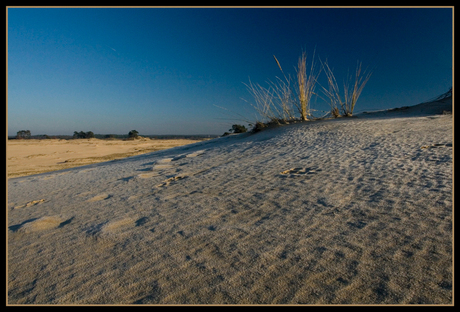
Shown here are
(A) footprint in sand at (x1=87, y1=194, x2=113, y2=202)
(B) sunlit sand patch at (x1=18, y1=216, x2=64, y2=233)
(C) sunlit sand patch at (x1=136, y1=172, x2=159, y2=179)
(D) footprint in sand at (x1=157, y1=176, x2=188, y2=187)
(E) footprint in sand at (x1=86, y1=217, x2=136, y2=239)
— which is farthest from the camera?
(C) sunlit sand patch at (x1=136, y1=172, x2=159, y2=179)

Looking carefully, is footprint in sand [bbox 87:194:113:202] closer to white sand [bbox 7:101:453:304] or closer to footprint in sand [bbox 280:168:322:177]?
white sand [bbox 7:101:453:304]

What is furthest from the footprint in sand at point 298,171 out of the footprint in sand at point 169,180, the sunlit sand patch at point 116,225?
the sunlit sand patch at point 116,225

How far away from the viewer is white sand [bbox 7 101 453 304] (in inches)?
42.4

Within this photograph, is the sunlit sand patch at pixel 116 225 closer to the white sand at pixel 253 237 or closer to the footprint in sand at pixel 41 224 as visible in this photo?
the white sand at pixel 253 237

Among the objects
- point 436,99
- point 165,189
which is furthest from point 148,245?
point 436,99

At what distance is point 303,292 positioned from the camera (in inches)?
40.6

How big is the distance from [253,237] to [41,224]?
5.39ft

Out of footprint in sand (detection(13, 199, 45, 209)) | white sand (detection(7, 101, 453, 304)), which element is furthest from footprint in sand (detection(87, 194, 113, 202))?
footprint in sand (detection(13, 199, 45, 209))

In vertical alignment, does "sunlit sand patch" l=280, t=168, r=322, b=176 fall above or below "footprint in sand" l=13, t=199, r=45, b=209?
above

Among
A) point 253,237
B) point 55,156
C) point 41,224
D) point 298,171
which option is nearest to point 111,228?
point 41,224

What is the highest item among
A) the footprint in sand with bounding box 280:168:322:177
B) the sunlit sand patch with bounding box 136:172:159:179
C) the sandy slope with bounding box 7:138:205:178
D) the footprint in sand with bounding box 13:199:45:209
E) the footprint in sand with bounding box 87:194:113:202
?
the footprint in sand with bounding box 280:168:322:177

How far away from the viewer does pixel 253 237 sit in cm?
149

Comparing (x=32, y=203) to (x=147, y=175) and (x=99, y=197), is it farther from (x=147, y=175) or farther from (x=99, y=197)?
(x=147, y=175)

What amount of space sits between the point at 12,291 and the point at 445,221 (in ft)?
7.24
